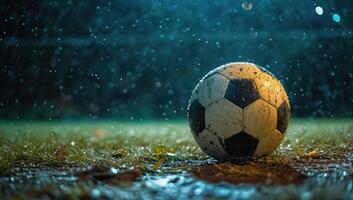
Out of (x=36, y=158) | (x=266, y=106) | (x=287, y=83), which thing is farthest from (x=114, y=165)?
→ (x=287, y=83)

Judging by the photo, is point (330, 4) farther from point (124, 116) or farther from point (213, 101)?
point (213, 101)

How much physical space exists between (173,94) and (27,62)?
3633 millimetres

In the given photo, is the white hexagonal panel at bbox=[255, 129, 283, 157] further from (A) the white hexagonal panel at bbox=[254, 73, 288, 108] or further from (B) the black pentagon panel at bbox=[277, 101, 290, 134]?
(A) the white hexagonal panel at bbox=[254, 73, 288, 108]

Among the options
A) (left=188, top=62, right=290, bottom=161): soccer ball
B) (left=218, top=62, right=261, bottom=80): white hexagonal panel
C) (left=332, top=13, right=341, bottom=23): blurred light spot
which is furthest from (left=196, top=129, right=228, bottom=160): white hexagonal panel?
(left=332, top=13, right=341, bottom=23): blurred light spot

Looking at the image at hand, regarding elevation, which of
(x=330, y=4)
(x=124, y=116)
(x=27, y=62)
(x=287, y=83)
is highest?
(x=330, y=4)

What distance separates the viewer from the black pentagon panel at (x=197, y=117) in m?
3.01

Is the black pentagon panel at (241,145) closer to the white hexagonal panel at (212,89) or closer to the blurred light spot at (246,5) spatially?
the white hexagonal panel at (212,89)

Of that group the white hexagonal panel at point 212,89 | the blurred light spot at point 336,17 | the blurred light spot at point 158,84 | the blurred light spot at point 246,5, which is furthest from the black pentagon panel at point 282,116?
the blurred light spot at point 246,5

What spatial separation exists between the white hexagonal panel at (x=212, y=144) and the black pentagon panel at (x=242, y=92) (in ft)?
0.89

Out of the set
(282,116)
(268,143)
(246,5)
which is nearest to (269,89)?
(282,116)

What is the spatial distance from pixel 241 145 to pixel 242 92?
34 centimetres

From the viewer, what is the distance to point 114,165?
9.77 feet

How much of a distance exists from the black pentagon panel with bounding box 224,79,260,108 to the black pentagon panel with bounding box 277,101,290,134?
0.20 metres

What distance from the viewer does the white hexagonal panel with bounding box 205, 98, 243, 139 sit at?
2.88m
